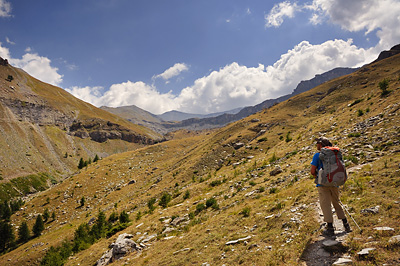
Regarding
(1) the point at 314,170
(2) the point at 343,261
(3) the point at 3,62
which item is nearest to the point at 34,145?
(3) the point at 3,62

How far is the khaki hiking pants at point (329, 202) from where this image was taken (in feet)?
22.8

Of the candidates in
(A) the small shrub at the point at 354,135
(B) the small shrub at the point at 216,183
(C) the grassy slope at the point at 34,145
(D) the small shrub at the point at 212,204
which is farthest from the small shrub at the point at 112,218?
(C) the grassy slope at the point at 34,145

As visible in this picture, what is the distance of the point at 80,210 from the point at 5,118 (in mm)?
133594

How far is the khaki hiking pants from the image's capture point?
22.8 ft

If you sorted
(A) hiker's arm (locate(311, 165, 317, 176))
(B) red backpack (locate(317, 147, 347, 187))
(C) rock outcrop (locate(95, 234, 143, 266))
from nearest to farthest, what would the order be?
1. (B) red backpack (locate(317, 147, 347, 187))
2. (A) hiker's arm (locate(311, 165, 317, 176))
3. (C) rock outcrop (locate(95, 234, 143, 266))

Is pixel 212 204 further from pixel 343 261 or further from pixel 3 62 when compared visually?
pixel 3 62

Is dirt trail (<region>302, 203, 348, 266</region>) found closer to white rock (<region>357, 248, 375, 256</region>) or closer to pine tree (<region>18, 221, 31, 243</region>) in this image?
white rock (<region>357, 248, 375, 256</region>)

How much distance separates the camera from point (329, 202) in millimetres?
7137

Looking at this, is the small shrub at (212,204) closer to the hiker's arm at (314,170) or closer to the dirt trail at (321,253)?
the dirt trail at (321,253)

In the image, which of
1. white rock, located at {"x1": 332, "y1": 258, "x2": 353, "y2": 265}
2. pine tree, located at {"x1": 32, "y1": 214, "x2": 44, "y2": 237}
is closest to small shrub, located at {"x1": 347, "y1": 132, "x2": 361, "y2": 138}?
white rock, located at {"x1": 332, "y1": 258, "x2": 353, "y2": 265}

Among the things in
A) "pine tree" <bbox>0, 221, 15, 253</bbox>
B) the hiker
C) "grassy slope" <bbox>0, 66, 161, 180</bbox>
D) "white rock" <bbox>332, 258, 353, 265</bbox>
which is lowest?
"pine tree" <bbox>0, 221, 15, 253</bbox>

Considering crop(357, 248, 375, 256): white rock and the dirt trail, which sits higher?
crop(357, 248, 375, 256): white rock

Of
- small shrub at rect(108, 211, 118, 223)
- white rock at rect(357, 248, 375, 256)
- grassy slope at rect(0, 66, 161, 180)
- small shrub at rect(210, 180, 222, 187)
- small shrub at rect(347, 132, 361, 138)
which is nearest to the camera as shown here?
white rock at rect(357, 248, 375, 256)

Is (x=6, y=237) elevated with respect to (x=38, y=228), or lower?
lower
